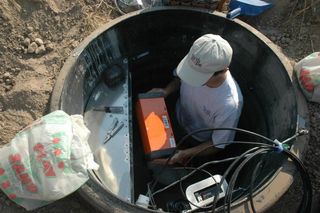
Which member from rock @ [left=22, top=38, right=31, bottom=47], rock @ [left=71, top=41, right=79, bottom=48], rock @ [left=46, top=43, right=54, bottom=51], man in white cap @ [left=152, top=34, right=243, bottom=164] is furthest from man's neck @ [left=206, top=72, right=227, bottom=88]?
rock @ [left=22, top=38, right=31, bottom=47]

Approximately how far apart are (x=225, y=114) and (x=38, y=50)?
1.48 metres

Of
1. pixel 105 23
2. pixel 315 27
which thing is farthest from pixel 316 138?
pixel 105 23

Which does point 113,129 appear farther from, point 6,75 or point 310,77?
point 310,77

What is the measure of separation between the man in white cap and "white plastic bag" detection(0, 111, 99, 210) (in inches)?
32.8

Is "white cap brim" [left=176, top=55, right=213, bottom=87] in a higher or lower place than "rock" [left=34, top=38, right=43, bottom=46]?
lower

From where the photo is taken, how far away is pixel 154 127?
2727mm

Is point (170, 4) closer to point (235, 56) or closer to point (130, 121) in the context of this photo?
point (235, 56)

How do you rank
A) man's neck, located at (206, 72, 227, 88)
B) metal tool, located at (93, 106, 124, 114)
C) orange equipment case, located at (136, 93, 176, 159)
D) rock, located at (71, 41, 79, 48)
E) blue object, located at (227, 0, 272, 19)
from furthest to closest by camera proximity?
1. blue object, located at (227, 0, 272, 19)
2. metal tool, located at (93, 106, 124, 114)
3. rock, located at (71, 41, 79, 48)
4. orange equipment case, located at (136, 93, 176, 159)
5. man's neck, located at (206, 72, 227, 88)

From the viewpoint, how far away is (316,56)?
2.77 metres

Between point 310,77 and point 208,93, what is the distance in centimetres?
78

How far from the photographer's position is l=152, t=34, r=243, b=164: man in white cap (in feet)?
7.59

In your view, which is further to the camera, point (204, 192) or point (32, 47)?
point (32, 47)

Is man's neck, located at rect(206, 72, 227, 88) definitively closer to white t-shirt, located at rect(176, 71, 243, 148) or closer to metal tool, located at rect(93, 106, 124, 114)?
white t-shirt, located at rect(176, 71, 243, 148)

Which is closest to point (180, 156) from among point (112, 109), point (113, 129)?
point (113, 129)
